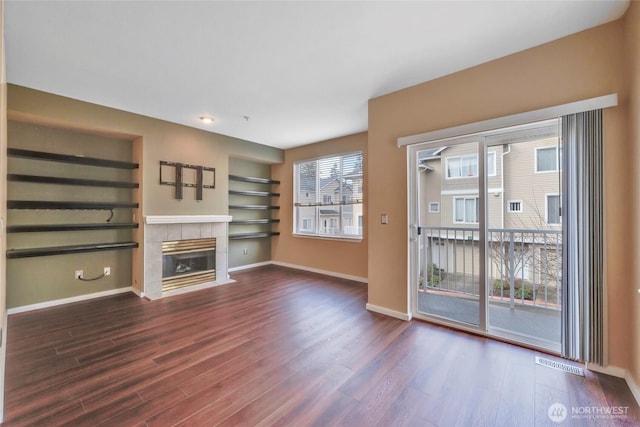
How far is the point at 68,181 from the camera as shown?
3.28 metres

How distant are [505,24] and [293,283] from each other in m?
4.02

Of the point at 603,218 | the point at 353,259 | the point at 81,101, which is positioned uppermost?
the point at 81,101

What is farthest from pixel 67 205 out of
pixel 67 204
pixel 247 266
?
pixel 247 266

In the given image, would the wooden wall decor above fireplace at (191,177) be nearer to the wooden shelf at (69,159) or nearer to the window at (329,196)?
the wooden shelf at (69,159)

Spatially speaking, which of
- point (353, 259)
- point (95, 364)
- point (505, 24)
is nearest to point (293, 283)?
point (353, 259)

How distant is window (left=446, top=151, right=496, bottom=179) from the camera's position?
2639 millimetres

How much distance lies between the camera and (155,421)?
152 cm

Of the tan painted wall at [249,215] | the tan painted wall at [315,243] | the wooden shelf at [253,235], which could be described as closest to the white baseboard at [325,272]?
the tan painted wall at [315,243]

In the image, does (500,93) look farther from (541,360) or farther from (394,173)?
(541,360)

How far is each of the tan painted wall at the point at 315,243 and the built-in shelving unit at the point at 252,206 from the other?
234mm

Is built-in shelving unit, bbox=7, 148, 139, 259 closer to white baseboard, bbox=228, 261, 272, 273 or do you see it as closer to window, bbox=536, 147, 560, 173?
white baseboard, bbox=228, 261, 272, 273

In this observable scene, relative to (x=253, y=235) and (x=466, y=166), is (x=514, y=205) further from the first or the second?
(x=253, y=235)

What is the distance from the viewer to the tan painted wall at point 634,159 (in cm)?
171

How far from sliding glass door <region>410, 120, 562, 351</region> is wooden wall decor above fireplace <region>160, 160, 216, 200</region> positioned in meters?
3.31
